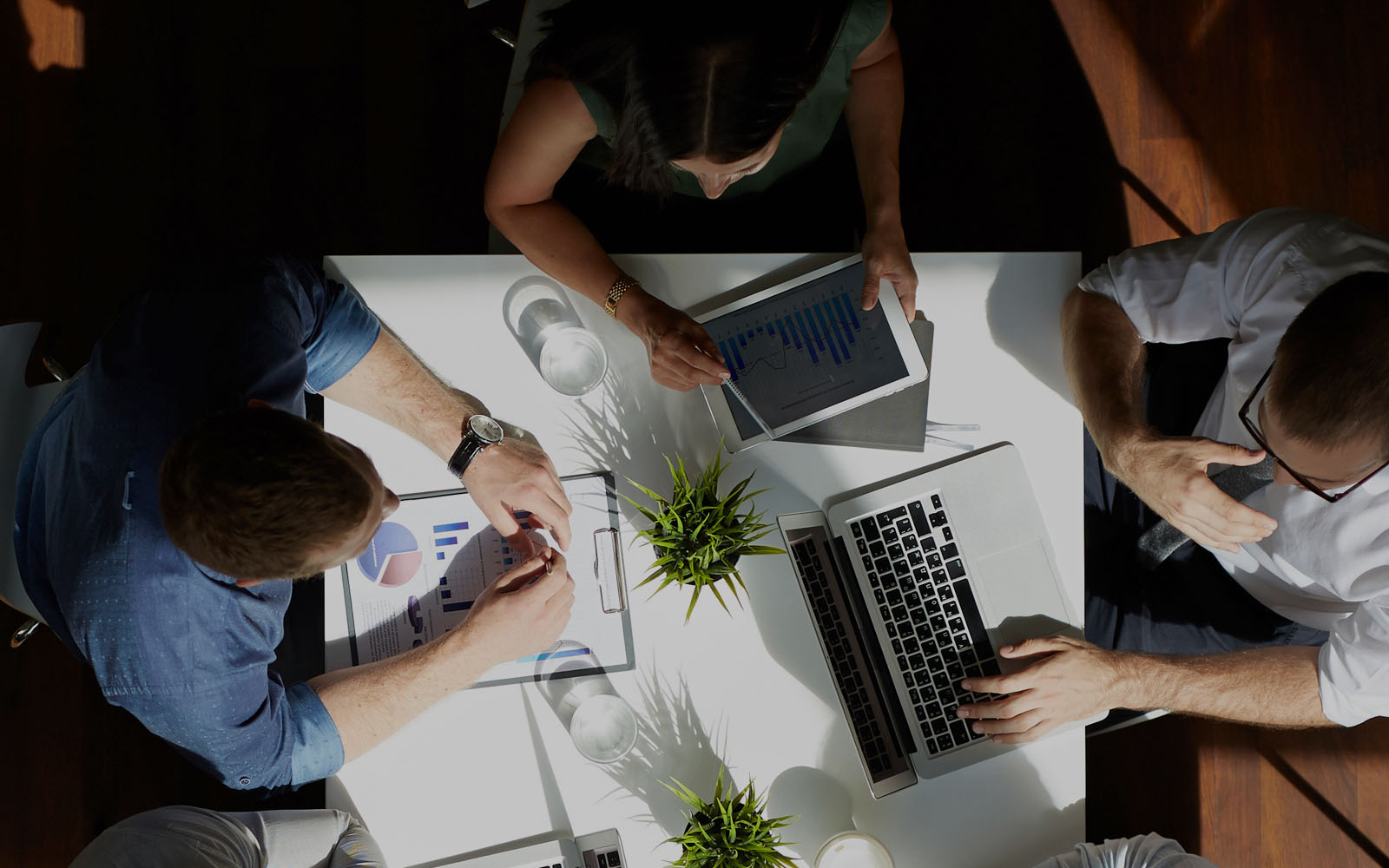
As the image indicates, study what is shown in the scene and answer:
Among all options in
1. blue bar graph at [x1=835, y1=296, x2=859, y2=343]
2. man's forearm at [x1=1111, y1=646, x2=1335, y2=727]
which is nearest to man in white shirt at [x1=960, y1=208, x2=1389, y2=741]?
man's forearm at [x1=1111, y1=646, x2=1335, y2=727]

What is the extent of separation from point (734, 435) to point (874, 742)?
0.52 metres

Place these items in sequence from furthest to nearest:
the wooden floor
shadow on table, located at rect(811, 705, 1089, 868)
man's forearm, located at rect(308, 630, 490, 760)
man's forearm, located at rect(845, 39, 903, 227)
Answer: the wooden floor < man's forearm, located at rect(845, 39, 903, 227) < shadow on table, located at rect(811, 705, 1089, 868) < man's forearm, located at rect(308, 630, 490, 760)

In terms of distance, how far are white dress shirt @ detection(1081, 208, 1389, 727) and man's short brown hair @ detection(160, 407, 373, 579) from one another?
1178 millimetres

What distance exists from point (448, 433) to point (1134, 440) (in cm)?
106

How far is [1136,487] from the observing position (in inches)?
55.6

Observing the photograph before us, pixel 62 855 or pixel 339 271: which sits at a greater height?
pixel 339 271

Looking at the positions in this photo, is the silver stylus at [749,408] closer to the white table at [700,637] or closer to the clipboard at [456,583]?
the white table at [700,637]

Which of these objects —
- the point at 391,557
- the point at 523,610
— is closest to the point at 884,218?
the point at 523,610

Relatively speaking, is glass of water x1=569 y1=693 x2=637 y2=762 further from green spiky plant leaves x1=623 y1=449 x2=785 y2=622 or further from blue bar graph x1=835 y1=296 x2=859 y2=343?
blue bar graph x1=835 y1=296 x2=859 y2=343

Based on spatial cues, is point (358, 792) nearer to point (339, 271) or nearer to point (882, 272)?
point (339, 271)

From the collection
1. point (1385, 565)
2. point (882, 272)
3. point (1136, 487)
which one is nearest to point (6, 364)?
point (882, 272)

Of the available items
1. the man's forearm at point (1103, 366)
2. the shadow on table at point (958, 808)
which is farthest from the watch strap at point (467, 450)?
the man's forearm at point (1103, 366)

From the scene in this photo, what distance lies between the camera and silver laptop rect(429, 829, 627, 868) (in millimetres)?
1345

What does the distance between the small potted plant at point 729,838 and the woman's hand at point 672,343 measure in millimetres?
602
